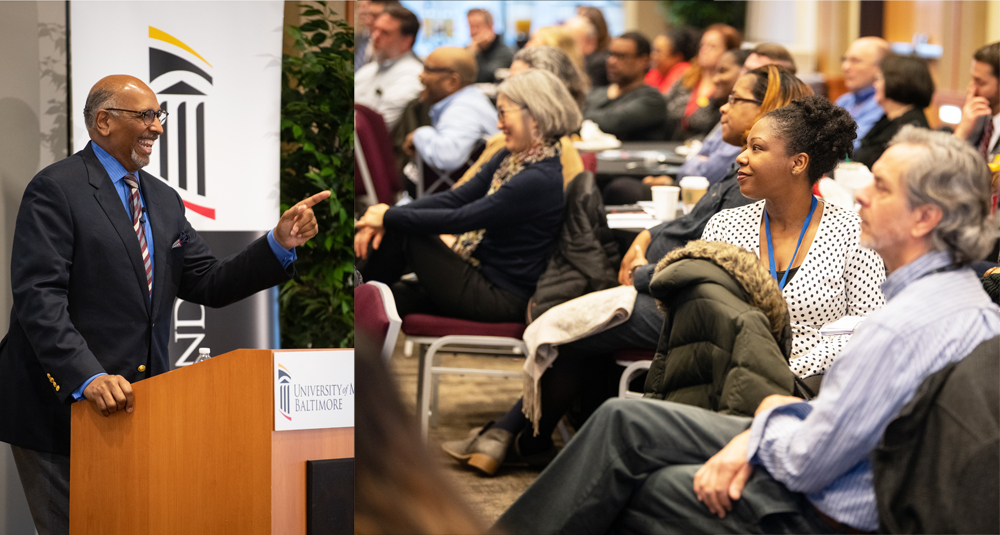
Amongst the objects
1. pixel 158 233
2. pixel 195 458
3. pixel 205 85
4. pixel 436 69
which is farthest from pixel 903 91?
pixel 195 458

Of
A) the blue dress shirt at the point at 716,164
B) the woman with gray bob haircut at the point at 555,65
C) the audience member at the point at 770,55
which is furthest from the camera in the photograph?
the woman with gray bob haircut at the point at 555,65

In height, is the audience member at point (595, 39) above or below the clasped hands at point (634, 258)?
above

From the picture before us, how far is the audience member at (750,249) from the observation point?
6.35 ft

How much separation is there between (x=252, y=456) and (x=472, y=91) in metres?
1.87

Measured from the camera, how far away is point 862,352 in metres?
1.57

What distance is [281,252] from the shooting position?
235cm

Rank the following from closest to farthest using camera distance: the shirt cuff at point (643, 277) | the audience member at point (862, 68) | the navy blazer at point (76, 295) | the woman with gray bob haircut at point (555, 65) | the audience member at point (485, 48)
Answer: the navy blazer at point (76, 295) → the shirt cuff at point (643, 277) → the audience member at point (862, 68) → the woman with gray bob haircut at point (555, 65) → the audience member at point (485, 48)

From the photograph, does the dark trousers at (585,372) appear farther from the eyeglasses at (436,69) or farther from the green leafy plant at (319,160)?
the eyeglasses at (436,69)

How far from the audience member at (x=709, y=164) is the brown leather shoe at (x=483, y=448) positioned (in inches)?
35.7

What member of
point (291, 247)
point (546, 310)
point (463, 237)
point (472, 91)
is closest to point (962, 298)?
point (546, 310)

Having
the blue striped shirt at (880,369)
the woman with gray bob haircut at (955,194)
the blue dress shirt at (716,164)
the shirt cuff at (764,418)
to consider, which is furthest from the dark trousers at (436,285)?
the woman with gray bob haircut at (955,194)

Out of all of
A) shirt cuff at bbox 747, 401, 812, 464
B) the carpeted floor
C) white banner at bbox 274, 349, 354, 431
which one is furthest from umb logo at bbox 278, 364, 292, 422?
shirt cuff at bbox 747, 401, 812, 464

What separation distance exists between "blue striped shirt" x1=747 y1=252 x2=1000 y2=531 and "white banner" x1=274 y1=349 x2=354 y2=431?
1.21m

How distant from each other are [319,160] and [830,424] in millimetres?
1516
